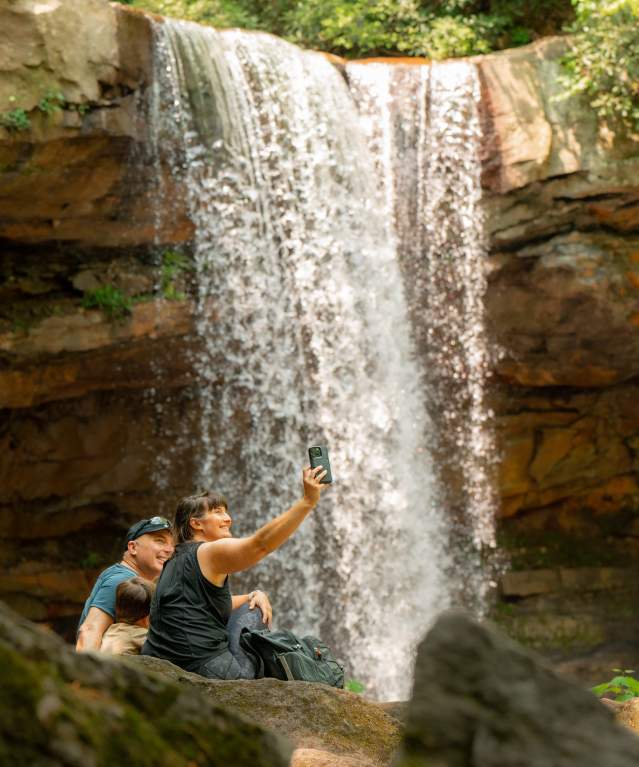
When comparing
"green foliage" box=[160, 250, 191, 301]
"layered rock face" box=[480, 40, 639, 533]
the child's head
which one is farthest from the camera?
"layered rock face" box=[480, 40, 639, 533]

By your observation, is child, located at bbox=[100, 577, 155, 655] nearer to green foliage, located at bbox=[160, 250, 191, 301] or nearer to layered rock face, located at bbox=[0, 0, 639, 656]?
layered rock face, located at bbox=[0, 0, 639, 656]

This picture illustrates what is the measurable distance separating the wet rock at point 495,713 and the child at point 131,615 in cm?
284

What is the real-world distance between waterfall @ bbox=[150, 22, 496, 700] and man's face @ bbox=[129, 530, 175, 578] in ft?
18.0

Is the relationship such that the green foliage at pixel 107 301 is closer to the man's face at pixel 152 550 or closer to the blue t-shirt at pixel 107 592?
the man's face at pixel 152 550

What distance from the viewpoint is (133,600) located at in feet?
14.2

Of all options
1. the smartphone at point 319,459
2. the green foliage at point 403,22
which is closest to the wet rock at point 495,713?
the smartphone at point 319,459

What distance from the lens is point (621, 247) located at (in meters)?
10.4

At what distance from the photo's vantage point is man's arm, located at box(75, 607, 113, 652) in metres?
4.17

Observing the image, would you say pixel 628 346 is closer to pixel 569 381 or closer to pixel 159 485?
pixel 569 381

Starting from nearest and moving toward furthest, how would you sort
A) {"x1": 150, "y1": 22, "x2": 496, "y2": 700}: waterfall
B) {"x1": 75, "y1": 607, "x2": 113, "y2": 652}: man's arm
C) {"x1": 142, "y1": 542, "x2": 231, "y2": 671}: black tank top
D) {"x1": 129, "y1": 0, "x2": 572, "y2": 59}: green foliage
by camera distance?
1. {"x1": 142, "y1": 542, "x2": 231, "y2": 671}: black tank top
2. {"x1": 75, "y1": 607, "x2": 113, "y2": 652}: man's arm
3. {"x1": 150, "y1": 22, "x2": 496, "y2": 700}: waterfall
4. {"x1": 129, "y1": 0, "x2": 572, "y2": 59}: green foliage

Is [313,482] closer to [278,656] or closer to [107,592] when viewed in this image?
[278,656]

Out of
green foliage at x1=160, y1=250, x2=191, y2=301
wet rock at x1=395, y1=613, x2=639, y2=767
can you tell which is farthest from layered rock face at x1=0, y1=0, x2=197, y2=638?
wet rock at x1=395, y1=613, x2=639, y2=767

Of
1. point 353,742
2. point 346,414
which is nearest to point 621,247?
point 346,414

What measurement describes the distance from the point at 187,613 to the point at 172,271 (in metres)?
6.37
